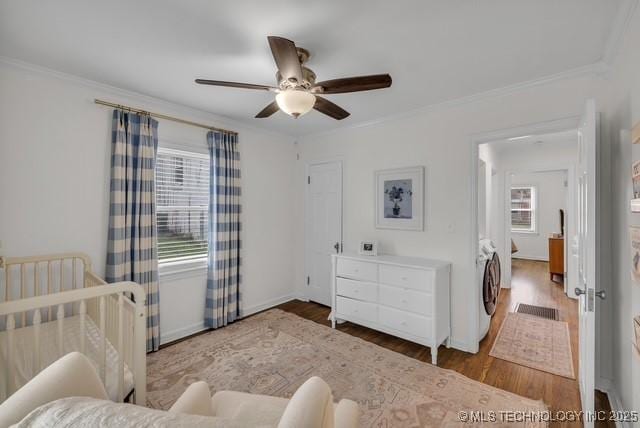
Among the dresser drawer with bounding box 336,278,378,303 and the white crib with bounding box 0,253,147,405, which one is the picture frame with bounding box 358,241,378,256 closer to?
the dresser drawer with bounding box 336,278,378,303

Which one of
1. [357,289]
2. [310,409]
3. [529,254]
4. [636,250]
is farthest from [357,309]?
[529,254]

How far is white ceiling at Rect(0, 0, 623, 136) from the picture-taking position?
1552 mm

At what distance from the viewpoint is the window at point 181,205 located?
2.98 meters

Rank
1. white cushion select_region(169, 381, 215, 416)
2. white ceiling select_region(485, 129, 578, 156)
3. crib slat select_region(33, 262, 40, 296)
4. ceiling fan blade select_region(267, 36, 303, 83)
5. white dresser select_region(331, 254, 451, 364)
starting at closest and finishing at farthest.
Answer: white cushion select_region(169, 381, 215, 416), ceiling fan blade select_region(267, 36, 303, 83), crib slat select_region(33, 262, 40, 296), white dresser select_region(331, 254, 451, 364), white ceiling select_region(485, 129, 578, 156)

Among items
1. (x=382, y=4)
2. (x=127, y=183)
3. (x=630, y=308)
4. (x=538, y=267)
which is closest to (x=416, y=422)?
(x=630, y=308)

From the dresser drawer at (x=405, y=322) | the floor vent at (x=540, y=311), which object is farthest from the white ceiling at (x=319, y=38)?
the floor vent at (x=540, y=311)

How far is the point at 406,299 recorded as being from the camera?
109 inches

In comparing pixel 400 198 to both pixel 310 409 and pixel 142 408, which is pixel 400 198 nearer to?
pixel 310 409

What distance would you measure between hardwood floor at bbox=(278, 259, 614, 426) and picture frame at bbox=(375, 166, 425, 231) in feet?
4.08

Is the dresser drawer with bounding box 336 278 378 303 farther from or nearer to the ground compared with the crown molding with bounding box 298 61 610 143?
nearer to the ground

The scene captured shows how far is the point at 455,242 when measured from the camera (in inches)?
112

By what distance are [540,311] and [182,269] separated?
15.0ft

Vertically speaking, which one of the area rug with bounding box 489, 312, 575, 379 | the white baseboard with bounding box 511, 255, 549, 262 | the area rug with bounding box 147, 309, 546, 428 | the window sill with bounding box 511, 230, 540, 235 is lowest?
the area rug with bounding box 147, 309, 546, 428

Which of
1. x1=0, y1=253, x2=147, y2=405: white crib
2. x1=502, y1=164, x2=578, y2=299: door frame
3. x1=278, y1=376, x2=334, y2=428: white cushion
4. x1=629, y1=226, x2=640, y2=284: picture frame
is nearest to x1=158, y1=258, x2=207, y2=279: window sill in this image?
x1=0, y1=253, x2=147, y2=405: white crib
